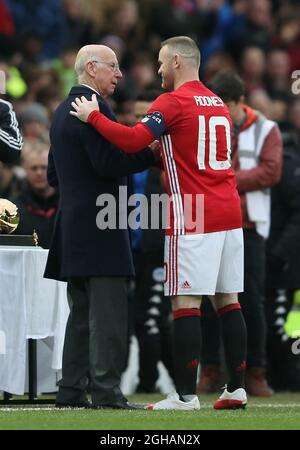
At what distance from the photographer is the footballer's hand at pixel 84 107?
9453 millimetres

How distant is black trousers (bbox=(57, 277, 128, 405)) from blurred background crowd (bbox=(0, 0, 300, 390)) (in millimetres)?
5751

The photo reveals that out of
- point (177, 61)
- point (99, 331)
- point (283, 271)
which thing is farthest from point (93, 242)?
point (283, 271)

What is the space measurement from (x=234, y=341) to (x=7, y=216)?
1.80 m

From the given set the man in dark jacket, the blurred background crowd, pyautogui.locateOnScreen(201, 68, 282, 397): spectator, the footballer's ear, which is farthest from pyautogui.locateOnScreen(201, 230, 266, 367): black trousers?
the blurred background crowd

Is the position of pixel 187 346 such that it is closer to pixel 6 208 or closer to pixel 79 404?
pixel 79 404

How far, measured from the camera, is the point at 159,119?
9344mm

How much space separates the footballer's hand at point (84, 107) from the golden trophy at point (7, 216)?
1.05 metres

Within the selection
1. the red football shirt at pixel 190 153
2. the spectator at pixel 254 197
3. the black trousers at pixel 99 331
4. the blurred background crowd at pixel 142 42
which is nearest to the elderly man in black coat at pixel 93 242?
the black trousers at pixel 99 331

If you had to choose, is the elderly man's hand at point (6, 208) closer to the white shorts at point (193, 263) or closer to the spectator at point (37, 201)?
the white shorts at point (193, 263)

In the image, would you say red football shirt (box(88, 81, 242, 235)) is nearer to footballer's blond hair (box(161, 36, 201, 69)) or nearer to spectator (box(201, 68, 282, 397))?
footballer's blond hair (box(161, 36, 201, 69))

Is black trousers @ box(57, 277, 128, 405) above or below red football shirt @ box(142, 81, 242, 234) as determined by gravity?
below

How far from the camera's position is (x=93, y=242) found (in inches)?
377

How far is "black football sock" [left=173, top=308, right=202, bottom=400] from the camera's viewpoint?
945 cm

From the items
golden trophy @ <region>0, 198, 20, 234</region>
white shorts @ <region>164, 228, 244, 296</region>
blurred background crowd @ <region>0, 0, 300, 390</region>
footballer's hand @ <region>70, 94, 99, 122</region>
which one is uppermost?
blurred background crowd @ <region>0, 0, 300, 390</region>
